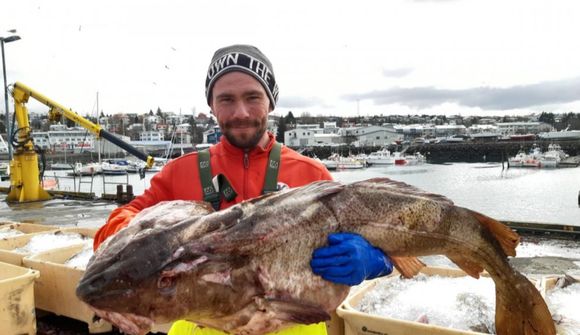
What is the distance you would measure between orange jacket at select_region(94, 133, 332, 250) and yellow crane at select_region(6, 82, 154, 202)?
20.6 metres

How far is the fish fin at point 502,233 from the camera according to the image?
3.00 meters

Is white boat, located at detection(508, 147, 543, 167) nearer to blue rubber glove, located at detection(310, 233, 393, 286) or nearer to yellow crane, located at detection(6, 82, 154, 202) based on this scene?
yellow crane, located at detection(6, 82, 154, 202)

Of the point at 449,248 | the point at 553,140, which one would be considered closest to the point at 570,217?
the point at 449,248

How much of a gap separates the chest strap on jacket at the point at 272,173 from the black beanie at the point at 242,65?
45 cm

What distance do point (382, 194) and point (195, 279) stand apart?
124cm

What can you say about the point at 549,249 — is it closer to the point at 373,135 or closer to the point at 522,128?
the point at 373,135

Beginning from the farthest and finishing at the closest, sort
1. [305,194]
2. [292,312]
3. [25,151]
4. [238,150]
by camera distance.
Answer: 1. [25,151]
2. [238,150]
3. [305,194]
4. [292,312]

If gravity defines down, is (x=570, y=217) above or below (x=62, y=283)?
below

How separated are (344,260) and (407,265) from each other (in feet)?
2.73

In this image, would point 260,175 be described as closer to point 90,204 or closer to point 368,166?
point 90,204

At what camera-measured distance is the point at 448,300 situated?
434 cm

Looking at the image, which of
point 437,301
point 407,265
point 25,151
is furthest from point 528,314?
point 25,151

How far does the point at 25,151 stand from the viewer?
70.9ft

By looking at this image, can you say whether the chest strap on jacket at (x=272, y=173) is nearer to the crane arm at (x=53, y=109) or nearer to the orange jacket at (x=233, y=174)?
the orange jacket at (x=233, y=174)
